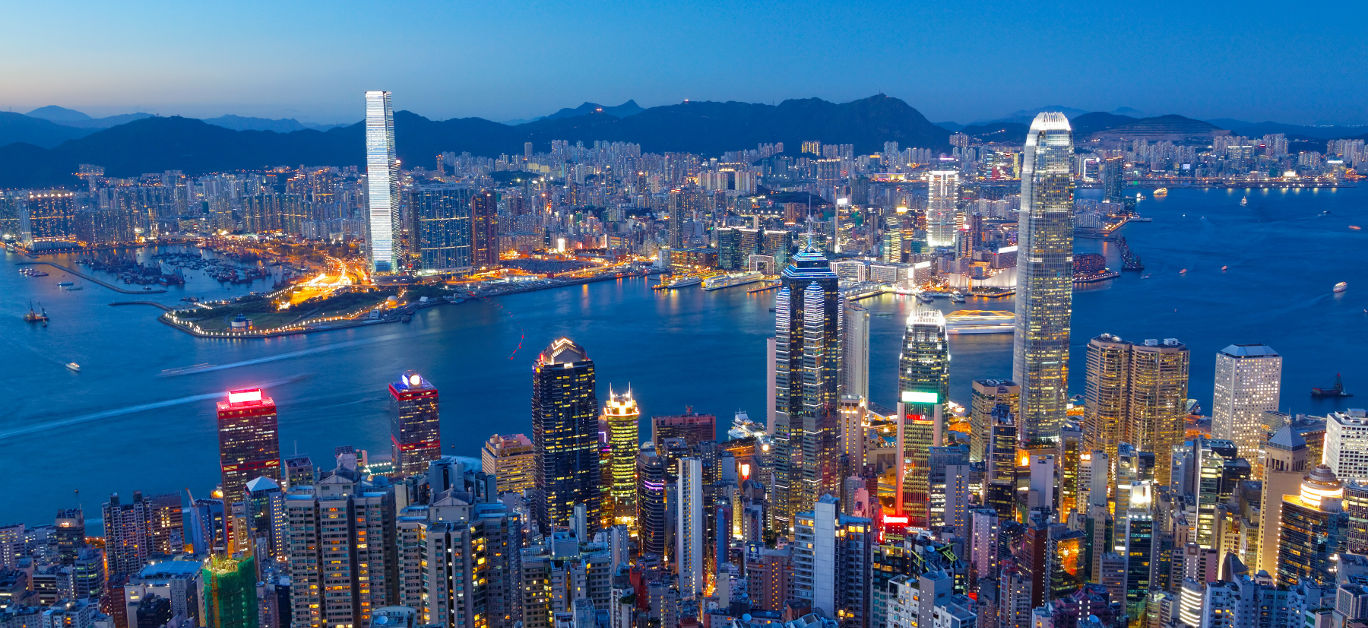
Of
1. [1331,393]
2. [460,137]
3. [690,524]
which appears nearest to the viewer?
[690,524]

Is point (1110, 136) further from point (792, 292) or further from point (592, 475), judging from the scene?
point (592, 475)

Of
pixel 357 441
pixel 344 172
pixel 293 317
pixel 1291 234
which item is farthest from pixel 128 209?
pixel 1291 234

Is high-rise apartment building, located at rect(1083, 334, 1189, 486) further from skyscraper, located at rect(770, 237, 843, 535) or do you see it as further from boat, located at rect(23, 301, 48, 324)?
boat, located at rect(23, 301, 48, 324)

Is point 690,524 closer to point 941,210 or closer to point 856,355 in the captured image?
point 856,355

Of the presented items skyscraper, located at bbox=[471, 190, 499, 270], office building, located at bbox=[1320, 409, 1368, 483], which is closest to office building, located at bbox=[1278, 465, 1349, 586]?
office building, located at bbox=[1320, 409, 1368, 483]

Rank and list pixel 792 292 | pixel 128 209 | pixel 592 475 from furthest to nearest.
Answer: pixel 128 209
pixel 792 292
pixel 592 475

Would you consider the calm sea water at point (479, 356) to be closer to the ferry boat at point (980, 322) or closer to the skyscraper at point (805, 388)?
the ferry boat at point (980, 322)

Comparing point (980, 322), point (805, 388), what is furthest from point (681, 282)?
point (805, 388)
